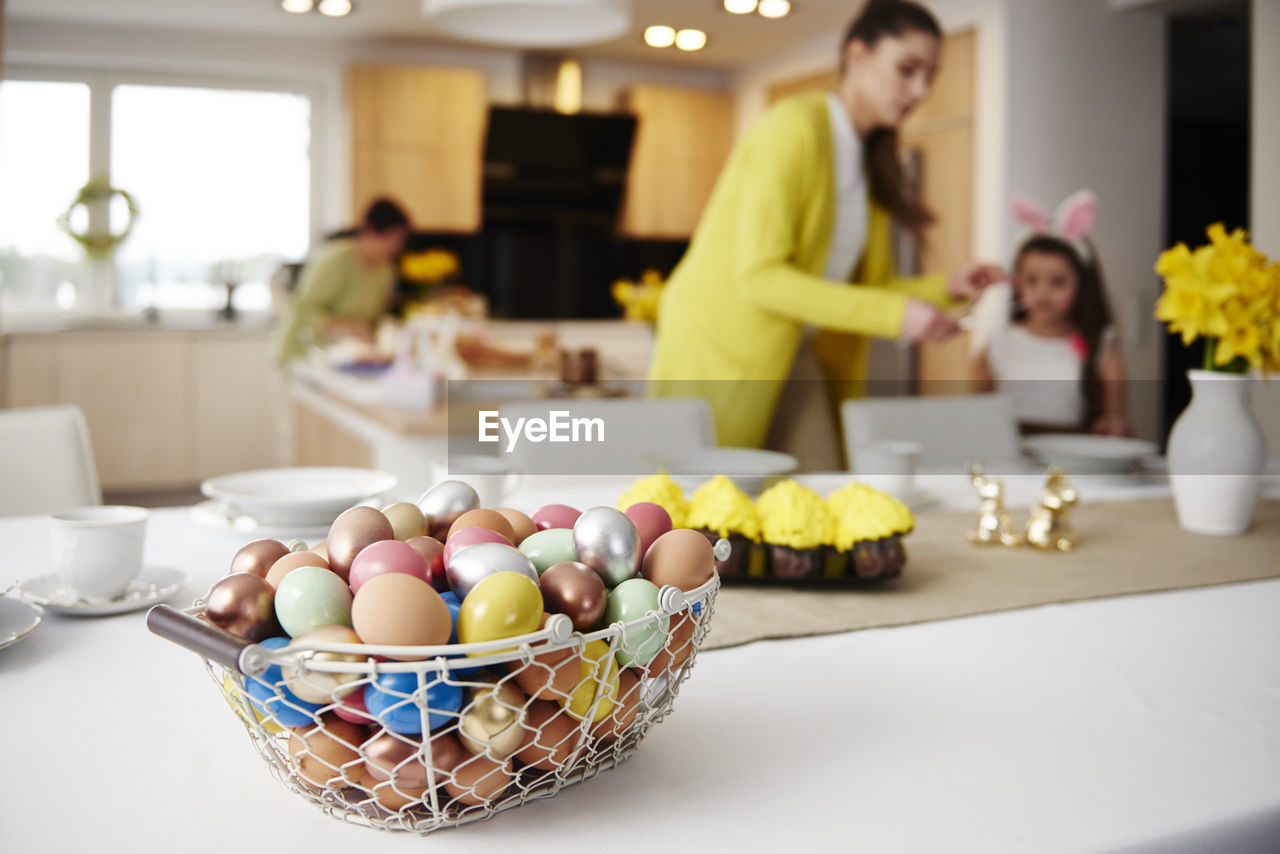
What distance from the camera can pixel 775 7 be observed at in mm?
4230

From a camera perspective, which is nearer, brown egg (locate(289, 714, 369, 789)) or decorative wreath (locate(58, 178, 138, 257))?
brown egg (locate(289, 714, 369, 789))

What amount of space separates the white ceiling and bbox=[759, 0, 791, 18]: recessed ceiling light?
29 cm

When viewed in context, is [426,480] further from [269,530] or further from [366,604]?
[366,604]

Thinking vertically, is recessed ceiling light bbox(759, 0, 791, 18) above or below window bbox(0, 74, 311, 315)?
above

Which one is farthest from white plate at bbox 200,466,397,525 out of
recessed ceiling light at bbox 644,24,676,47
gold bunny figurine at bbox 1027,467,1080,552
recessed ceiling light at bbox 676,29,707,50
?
recessed ceiling light at bbox 676,29,707,50

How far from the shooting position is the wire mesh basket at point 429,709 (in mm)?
450

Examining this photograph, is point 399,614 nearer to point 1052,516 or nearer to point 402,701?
point 402,701

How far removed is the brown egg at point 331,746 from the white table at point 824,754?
0.04 meters

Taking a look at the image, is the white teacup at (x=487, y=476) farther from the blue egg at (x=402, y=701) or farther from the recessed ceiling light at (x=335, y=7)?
the recessed ceiling light at (x=335, y=7)

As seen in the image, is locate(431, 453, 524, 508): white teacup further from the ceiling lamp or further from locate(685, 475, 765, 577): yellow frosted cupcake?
the ceiling lamp

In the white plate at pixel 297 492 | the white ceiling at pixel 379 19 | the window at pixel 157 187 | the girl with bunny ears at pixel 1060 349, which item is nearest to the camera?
the white plate at pixel 297 492

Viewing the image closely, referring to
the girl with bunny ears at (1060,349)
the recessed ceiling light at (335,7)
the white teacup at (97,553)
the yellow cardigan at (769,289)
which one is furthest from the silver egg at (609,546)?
the recessed ceiling light at (335,7)

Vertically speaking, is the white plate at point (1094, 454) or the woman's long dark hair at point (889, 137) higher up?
the woman's long dark hair at point (889, 137)

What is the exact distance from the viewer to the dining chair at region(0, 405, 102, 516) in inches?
58.7
